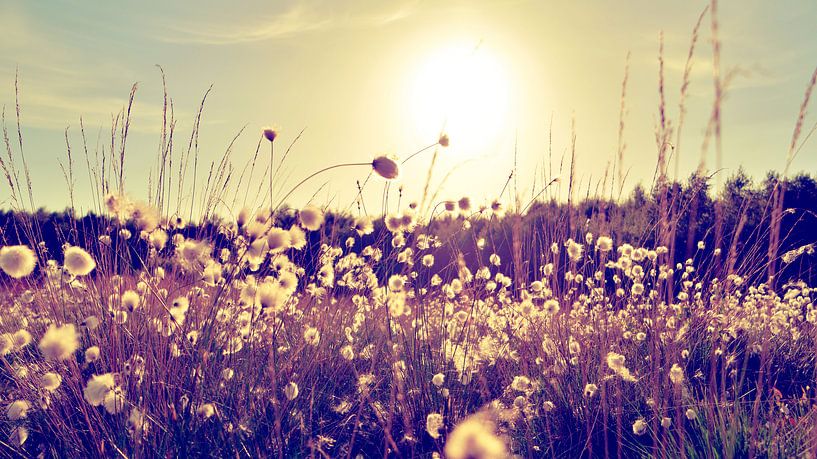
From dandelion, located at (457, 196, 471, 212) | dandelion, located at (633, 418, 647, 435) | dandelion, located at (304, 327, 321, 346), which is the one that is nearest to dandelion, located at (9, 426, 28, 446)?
dandelion, located at (304, 327, 321, 346)

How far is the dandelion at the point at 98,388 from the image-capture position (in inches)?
72.2

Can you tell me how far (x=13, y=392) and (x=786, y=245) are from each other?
33.4 feet

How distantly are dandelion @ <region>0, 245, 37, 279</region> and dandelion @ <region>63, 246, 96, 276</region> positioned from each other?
14 centimetres

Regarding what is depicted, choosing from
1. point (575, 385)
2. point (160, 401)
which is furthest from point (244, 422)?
point (575, 385)

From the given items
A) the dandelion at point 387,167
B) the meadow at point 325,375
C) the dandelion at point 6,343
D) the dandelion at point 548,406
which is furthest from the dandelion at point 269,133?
the dandelion at point 548,406

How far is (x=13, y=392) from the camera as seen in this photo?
2648 millimetres

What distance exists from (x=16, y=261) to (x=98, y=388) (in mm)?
531

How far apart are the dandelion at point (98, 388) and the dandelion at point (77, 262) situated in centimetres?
36

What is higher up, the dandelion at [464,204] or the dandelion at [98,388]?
the dandelion at [464,204]

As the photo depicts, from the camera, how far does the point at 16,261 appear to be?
1945 mm

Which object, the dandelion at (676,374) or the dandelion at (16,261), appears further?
the dandelion at (676,374)

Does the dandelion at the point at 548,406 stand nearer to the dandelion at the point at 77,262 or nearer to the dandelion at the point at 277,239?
the dandelion at the point at 277,239

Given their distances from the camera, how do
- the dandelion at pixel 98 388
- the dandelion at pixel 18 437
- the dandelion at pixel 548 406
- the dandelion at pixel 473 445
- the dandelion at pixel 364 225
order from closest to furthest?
the dandelion at pixel 473 445
the dandelion at pixel 98 388
the dandelion at pixel 18 437
the dandelion at pixel 548 406
the dandelion at pixel 364 225

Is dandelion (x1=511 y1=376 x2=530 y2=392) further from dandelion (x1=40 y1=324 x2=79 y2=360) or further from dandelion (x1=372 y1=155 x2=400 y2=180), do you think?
dandelion (x1=40 y1=324 x2=79 y2=360)
